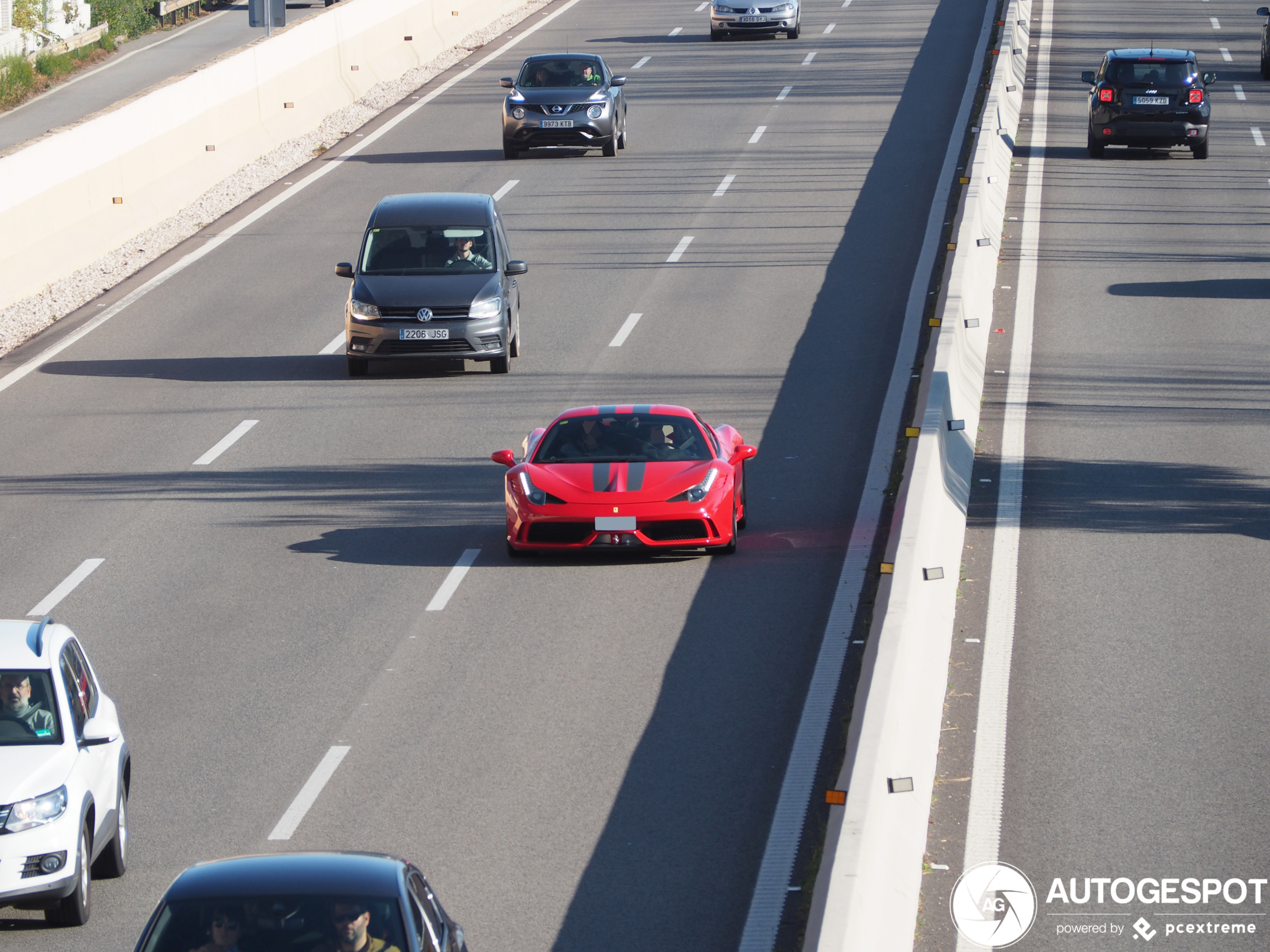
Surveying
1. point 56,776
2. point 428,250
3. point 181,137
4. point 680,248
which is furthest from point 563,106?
point 56,776

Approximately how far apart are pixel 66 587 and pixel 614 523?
4.20 m

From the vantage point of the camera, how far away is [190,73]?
1268 inches

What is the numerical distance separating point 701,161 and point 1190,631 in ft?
75.4

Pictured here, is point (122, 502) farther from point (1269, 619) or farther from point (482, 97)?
point (482, 97)

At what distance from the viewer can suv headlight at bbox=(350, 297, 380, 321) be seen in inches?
854

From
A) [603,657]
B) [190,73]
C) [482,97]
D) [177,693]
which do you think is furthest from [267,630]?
[482,97]

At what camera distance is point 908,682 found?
10.2 meters

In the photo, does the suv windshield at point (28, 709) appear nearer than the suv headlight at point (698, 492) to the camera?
Yes

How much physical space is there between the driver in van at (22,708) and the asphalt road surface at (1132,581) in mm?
4245

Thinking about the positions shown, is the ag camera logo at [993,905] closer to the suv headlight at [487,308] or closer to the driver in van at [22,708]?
the driver in van at [22,708]

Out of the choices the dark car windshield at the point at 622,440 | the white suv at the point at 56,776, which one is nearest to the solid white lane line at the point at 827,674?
the dark car windshield at the point at 622,440

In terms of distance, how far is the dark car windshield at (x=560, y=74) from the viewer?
3503cm

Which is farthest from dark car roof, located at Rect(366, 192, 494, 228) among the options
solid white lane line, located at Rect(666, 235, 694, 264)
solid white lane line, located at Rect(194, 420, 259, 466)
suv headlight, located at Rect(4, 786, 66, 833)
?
suv headlight, located at Rect(4, 786, 66, 833)

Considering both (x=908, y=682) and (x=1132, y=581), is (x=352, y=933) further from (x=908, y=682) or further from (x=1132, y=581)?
(x=1132, y=581)
